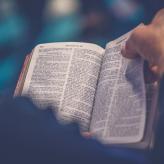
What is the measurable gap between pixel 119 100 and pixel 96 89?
0.08 m

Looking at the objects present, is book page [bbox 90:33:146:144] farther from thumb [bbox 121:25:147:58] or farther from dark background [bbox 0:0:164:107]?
dark background [bbox 0:0:164:107]

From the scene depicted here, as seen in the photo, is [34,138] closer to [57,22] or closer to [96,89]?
[96,89]

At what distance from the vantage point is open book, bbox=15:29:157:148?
63 cm

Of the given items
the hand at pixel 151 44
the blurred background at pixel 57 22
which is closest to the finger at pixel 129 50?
the hand at pixel 151 44

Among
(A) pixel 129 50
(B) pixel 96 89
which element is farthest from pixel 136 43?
(B) pixel 96 89

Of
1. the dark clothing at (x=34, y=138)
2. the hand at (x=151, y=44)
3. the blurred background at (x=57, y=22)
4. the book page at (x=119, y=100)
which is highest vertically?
the blurred background at (x=57, y=22)

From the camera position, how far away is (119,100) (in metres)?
0.68

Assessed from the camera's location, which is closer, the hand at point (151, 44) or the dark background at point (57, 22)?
the hand at point (151, 44)

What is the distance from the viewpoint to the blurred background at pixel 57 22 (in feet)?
2.91

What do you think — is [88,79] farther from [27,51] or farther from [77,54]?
[27,51]

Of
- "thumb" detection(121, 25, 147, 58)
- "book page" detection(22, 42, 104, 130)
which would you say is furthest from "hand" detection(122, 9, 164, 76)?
"book page" detection(22, 42, 104, 130)

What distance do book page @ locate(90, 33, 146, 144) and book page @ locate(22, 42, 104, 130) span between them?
2 cm

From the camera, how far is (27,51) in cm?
90

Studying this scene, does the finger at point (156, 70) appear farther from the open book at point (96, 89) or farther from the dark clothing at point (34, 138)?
the dark clothing at point (34, 138)
